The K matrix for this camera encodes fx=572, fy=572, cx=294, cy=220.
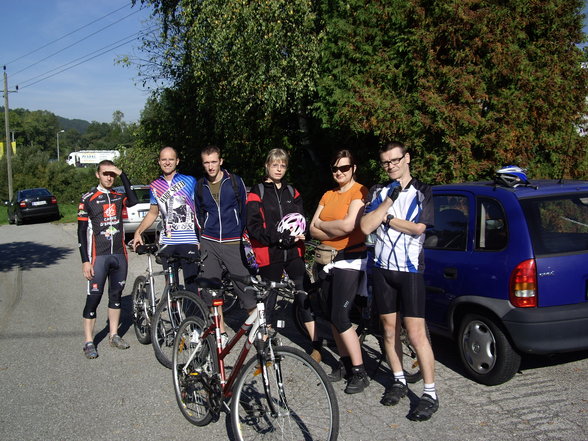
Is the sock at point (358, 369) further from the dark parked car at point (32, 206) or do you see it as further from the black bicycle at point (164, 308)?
the dark parked car at point (32, 206)

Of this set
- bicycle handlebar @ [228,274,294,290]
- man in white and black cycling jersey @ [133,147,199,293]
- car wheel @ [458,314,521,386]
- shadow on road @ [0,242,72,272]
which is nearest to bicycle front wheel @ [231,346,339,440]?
bicycle handlebar @ [228,274,294,290]

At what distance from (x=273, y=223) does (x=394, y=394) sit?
5.92 feet

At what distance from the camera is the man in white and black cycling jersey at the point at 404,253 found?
4191 mm

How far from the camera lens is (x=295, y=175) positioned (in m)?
13.0

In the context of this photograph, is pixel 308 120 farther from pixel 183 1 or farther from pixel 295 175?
pixel 183 1

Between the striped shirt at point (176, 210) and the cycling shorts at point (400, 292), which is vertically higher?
the striped shirt at point (176, 210)

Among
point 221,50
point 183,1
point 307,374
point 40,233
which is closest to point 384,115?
point 221,50

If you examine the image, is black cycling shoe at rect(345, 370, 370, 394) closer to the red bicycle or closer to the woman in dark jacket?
the woman in dark jacket

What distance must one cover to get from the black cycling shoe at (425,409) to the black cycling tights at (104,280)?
11.4 feet

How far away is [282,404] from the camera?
137 inches

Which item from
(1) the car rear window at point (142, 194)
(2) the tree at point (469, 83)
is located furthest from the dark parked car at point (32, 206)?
(2) the tree at point (469, 83)

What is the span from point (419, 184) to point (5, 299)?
25.4ft

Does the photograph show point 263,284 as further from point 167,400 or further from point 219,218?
point 219,218

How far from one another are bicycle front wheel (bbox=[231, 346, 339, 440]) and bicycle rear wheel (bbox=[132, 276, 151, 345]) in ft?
9.80
